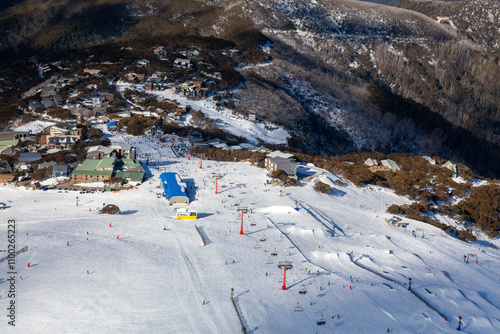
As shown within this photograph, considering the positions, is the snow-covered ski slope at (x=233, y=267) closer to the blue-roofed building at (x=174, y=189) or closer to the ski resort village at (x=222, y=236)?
the ski resort village at (x=222, y=236)

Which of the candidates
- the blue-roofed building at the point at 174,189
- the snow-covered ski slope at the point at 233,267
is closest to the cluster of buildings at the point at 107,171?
the snow-covered ski slope at the point at 233,267

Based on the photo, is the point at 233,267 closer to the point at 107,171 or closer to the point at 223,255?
the point at 223,255

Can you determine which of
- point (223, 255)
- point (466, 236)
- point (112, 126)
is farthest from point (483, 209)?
point (112, 126)

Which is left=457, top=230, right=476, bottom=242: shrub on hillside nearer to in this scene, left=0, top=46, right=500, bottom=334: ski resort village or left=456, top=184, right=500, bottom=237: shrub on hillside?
left=0, top=46, right=500, bottom=334: ski resort village

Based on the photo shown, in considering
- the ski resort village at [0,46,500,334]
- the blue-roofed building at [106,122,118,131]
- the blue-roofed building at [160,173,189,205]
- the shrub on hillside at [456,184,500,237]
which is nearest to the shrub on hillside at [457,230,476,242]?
the ski resort village at [0,46,500,334]

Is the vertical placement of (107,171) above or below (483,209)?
above

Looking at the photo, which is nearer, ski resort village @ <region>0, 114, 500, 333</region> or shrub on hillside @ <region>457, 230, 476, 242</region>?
ski resort village @ <region>0, 114, 500, 333</region>

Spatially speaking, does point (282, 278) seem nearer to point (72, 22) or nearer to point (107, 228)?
point (107, 228)
